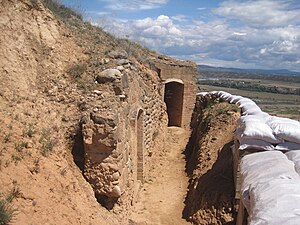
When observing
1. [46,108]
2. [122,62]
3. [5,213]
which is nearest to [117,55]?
[122,62]

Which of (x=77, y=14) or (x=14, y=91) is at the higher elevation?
(x=77, y=14)

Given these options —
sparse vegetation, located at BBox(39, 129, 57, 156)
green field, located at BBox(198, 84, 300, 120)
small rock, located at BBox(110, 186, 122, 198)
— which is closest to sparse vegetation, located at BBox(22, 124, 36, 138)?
sparse vegetation, located at BBox(39, 129, 57, 156)

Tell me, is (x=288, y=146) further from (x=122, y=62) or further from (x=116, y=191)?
(x=122, y=62)

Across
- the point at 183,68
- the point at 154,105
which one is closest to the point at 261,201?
the point at 154,105

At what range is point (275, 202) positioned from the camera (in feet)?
12.2

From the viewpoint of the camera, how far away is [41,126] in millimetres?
6445

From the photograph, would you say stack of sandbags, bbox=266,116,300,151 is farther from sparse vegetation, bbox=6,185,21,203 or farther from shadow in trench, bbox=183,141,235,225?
sparse vegetation, bbox=6,185,21,203

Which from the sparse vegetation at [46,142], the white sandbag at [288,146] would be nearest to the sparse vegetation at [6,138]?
the sparse vegetation at [46,142]

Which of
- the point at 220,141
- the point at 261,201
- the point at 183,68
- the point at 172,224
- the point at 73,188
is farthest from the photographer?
the point at 183,68

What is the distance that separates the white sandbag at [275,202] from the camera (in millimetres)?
3350

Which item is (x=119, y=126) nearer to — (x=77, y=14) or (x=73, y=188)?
(x=73, y=188)

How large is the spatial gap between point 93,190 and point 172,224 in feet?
7.11

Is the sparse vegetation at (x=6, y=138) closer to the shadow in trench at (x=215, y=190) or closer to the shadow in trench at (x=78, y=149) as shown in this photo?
the shadow in trench at (x=78, y=149)

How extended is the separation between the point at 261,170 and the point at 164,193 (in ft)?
15.9
